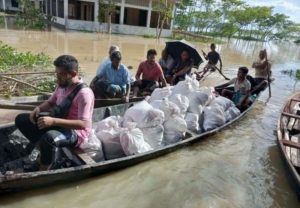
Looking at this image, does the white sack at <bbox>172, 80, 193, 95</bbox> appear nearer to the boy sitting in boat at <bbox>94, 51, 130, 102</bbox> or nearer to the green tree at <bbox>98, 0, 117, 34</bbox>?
the boy sitting in boat at <bbox>94, 51, 130, 102</bbox>

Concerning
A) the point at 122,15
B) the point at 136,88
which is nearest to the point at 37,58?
the point at 136,88

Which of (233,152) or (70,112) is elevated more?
(70,112)

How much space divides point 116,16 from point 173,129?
877 inches

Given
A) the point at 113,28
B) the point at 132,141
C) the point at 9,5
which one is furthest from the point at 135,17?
the point at 132,141

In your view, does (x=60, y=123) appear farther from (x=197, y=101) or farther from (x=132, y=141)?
(x=197, y=101)

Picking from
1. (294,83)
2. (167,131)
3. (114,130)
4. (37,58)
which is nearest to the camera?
(114,130)

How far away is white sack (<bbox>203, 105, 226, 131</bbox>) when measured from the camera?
214 inches

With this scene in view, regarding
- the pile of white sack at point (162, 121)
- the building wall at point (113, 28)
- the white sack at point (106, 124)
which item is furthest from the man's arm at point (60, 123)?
the building wall at point (113, 28)

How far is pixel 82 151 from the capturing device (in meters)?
3.65

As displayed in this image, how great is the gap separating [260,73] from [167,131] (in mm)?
6114

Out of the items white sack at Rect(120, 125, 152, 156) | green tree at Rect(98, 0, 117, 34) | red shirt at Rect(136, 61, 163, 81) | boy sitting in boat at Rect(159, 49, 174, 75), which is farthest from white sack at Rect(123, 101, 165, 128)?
green tree at Rect(98, 0, 117, 34)

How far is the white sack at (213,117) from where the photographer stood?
17.8ft

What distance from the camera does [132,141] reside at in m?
3.94

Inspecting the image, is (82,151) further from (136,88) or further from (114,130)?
(136,88)
